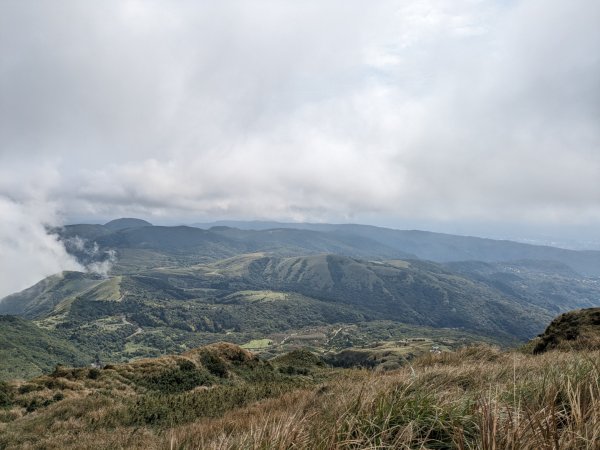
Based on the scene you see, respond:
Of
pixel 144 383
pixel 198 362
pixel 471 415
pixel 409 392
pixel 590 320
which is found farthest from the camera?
pixel 198 362

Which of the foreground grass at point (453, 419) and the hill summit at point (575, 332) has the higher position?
the foreground grass at point (453, 419)

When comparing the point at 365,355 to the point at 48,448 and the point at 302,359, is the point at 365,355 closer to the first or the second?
the point at 302,359

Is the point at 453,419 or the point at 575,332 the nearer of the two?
the point at 453,419

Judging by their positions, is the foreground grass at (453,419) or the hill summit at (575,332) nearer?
the foreground grass at (453,419)

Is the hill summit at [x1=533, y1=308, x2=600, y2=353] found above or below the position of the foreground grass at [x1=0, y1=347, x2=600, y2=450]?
below

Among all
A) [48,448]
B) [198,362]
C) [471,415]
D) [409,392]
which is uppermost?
[471,415]

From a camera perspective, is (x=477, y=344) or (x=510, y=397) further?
(x=477, y=344)

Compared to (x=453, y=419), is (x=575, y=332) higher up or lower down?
lower down

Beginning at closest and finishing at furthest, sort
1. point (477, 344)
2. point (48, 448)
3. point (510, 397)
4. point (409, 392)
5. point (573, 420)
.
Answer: point (573, 420), point (510, 397), point (409, 392), point (48, 448), point (477, 344)

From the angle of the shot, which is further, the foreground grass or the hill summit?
the hill summit

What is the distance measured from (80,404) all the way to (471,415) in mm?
19232

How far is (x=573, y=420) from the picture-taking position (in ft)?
11.2

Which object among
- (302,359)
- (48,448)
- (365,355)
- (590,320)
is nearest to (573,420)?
(48,448)

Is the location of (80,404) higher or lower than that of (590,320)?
lower
